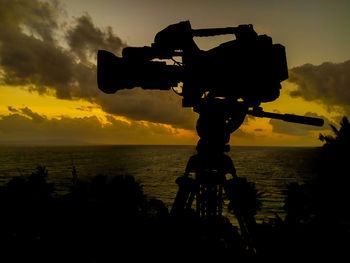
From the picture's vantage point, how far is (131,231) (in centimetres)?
706

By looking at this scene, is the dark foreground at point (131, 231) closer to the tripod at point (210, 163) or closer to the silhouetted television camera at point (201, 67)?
the tripod at point (210, 163)

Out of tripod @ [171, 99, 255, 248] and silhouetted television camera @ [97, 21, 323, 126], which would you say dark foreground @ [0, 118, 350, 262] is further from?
silhouetted television camera @ [97, 21, 323, 126]

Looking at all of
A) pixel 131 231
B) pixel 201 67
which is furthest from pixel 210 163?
pixel 131 231

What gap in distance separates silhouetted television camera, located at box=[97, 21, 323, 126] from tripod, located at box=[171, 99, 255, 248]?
146mm

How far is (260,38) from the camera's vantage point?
2.58 m

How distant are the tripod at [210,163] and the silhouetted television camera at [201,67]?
15 cm

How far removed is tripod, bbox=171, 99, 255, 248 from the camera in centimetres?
270

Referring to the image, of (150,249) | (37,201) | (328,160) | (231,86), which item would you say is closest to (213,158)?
(231,86)

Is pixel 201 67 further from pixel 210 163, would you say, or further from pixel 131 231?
pixel 131 231

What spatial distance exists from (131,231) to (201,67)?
589cm

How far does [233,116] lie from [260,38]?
92 cm

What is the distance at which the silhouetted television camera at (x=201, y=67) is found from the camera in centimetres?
257

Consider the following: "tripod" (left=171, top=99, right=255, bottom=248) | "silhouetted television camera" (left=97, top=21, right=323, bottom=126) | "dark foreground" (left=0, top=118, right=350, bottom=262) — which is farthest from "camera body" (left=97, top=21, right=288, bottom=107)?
"dark foreground" (left=0, top=118, right=350, bottom=262)

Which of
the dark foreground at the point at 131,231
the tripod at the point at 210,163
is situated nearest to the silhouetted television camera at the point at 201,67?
the tripod at the point at 210,163
